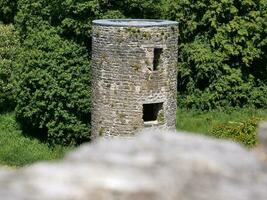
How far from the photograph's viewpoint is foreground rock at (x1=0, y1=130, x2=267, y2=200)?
7.73 feet

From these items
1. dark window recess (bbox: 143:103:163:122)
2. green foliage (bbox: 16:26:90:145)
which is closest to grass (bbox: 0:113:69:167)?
green foliage (bbox: 16:26:90:145)

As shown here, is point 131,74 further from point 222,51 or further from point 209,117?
point 222,51

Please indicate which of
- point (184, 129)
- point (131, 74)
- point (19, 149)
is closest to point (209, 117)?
point (184, 129)

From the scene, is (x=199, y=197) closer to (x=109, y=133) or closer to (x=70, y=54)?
(x=109, y=133)

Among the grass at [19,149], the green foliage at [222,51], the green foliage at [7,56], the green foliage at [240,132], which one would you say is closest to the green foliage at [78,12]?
the green foliage at [7,56]

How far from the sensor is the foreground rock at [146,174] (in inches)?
92.7

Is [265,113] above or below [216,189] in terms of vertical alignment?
below

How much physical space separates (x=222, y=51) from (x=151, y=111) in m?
10.2

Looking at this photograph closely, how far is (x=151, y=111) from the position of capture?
18.4 metres

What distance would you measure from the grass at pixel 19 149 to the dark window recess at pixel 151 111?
476cm

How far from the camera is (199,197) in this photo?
96.3 inches

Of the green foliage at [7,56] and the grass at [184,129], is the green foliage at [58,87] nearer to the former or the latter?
the grass at [184,129]

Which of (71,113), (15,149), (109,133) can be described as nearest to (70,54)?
(71,113)

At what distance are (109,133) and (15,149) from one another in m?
6.79
